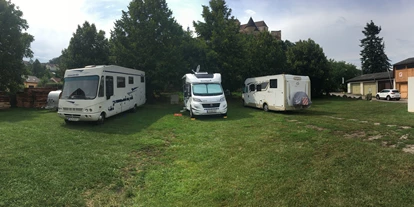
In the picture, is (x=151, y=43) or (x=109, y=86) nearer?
(x=109, y=86)

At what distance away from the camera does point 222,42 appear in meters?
23.7

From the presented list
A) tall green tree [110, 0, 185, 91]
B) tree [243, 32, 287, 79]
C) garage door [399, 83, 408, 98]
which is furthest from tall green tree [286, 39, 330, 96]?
tall green tree [110, 0, 185, 91]

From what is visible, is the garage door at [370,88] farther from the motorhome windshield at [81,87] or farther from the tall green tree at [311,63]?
the motorhome windshield at [81,87]

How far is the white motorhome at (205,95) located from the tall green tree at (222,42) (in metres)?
8.54

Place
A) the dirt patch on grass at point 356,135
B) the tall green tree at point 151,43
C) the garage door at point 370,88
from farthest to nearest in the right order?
1. the garage door at point 370,88
2. the tall green tree at point 151,43
3. the dirt patch on grass at point 356,135

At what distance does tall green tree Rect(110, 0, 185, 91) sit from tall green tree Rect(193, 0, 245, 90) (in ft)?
11.0

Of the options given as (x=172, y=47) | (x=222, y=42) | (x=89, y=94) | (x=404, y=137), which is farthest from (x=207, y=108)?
(x=222, y=42)

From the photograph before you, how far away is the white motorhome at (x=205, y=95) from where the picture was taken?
13805 mm

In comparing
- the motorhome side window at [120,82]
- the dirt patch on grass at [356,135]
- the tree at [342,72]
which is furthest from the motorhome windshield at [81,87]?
the tree at [342,72]

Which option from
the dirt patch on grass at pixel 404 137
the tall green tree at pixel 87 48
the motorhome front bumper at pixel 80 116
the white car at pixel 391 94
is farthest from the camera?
the white car at pixel 391 94

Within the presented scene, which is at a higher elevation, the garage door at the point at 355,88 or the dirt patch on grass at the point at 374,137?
the garage door at the point at 355,88

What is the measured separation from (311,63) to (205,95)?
83.3 feet

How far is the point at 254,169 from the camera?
5430mm

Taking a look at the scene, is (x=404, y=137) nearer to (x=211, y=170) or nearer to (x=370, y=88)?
(x=211, y=170)
